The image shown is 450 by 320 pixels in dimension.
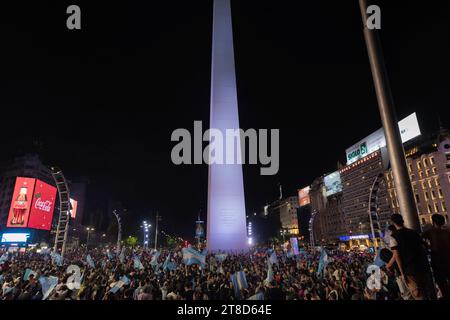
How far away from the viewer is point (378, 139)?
81562mm

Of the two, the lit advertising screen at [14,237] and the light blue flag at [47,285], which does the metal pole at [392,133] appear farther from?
the lit advertising screen at [14,237]

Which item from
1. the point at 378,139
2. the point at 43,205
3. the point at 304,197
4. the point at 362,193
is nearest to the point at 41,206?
the point at 43,205

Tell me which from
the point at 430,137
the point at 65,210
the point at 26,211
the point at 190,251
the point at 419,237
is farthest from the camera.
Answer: the point at 430,137

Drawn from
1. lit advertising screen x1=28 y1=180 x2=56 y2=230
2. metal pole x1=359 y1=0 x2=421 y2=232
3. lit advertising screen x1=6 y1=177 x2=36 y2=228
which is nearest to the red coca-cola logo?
lit advertising screen x1=28 y1=180 x2=56 y2=230

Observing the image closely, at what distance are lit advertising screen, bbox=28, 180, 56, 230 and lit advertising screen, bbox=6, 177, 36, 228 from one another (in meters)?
1.05

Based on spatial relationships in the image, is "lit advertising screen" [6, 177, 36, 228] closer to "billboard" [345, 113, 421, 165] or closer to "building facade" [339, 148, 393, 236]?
"billboard" [345, 113, 421, 165]

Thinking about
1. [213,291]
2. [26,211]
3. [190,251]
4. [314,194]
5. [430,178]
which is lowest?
[213,291]

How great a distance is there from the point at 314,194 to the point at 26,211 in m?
109

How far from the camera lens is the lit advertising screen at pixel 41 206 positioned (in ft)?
208
